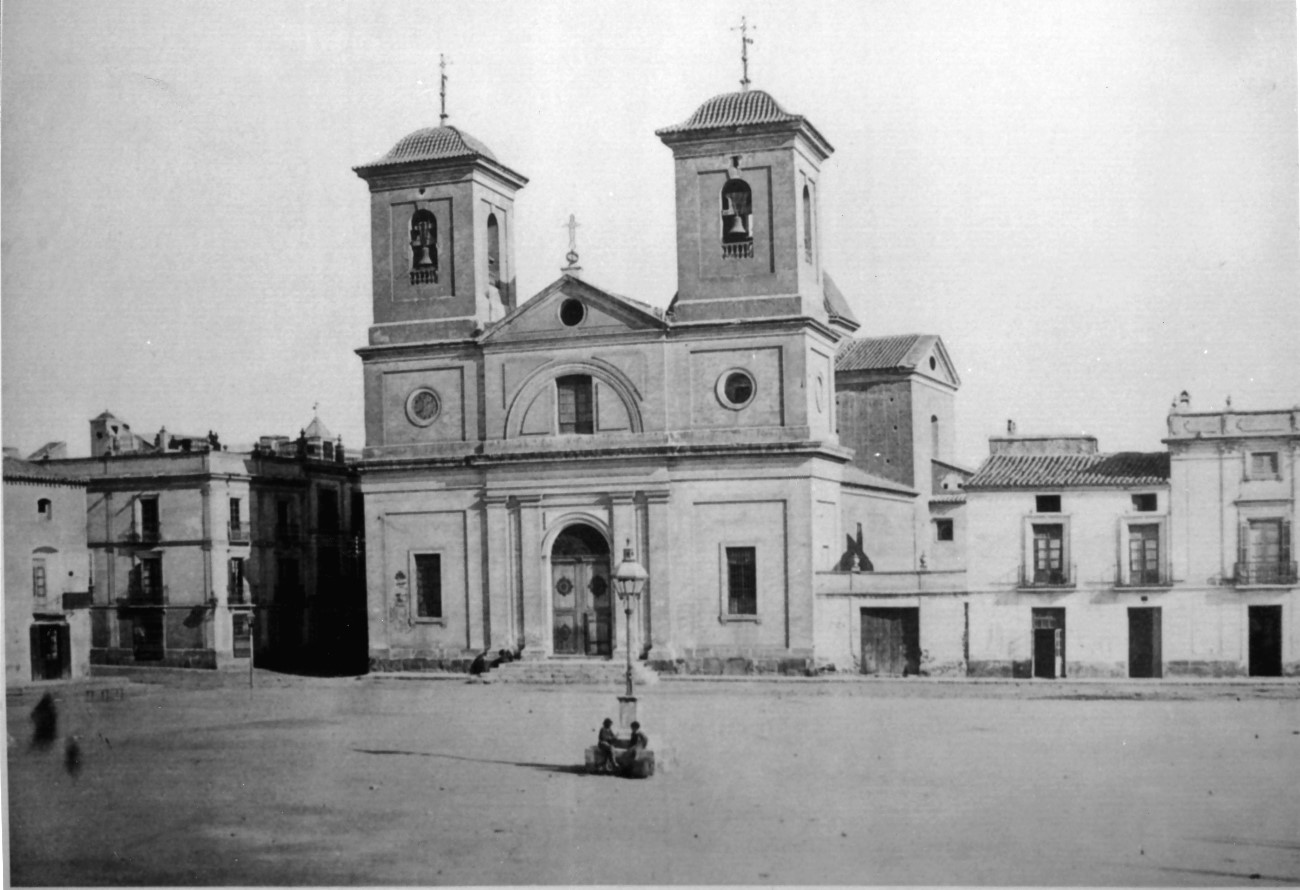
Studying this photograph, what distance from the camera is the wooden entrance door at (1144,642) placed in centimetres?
1759

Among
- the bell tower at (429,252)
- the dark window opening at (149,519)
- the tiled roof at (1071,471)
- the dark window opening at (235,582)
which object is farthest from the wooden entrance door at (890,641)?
the dark window opening at (149,519)

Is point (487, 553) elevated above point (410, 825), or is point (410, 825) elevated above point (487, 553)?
point (487, 553)

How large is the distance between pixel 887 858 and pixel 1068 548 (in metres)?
7.61

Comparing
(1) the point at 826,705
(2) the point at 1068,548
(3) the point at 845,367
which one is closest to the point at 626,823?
(1) the point at 826,705

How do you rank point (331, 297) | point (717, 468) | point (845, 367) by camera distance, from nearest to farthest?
point (331, 297), point (717, 468), point (845, 367)

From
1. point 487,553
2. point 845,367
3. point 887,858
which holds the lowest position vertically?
point 887,858

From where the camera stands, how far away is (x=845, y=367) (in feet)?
82.2

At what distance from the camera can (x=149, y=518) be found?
21578 mm

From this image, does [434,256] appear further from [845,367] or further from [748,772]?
[748,772]

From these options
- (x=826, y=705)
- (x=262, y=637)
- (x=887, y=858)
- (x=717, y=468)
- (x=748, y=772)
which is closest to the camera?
(x=887, y=858)

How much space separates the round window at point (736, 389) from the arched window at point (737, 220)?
1579 mm

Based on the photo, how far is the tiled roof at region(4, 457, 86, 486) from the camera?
16062 mm

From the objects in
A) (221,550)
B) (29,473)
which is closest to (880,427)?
(221,550)

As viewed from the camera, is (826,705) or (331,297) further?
(331,297)
